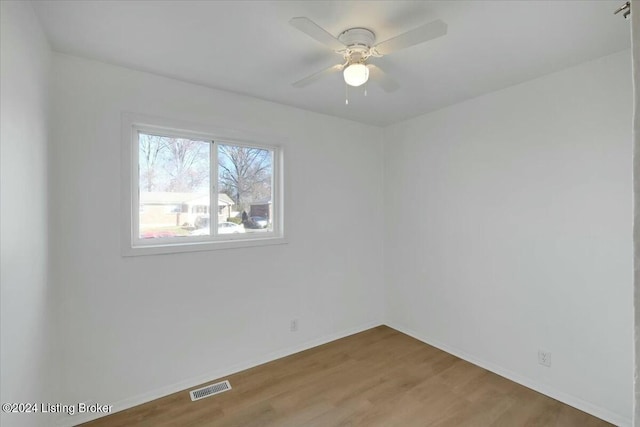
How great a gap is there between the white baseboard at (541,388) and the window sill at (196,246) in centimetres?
202

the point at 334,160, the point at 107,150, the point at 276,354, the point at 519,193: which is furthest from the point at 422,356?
the point at 107,150

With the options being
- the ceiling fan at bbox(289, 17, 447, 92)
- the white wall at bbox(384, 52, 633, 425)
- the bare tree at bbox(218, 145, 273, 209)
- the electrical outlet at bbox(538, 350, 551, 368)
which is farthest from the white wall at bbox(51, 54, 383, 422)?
the electrical outlet at bbox(538, 350, 551, 368)

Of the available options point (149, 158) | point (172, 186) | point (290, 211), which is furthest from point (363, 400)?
point (149, 158)

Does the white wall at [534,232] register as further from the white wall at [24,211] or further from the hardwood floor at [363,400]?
the white wall at [24,211]

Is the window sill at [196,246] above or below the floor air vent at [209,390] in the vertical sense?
above

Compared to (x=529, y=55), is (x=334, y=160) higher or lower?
lower

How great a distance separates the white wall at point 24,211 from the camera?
121cm

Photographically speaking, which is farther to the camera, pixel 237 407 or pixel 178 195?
pixel 178 195

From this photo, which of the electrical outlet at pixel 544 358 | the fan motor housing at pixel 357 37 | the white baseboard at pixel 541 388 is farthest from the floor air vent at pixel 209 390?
the fan motor housing at pixel 357 37

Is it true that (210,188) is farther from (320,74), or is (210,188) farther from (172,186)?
(320,74)

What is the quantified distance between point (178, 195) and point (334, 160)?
5.50ft

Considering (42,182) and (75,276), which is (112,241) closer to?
(75,276)

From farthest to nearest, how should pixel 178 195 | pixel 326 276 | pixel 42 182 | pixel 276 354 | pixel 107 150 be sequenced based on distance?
1. pixel 326 276
2. pixel 276 354
3. pixel 178 195
4. pixel 107 150
5. pixel 42 182

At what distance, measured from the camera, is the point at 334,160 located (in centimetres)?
331
